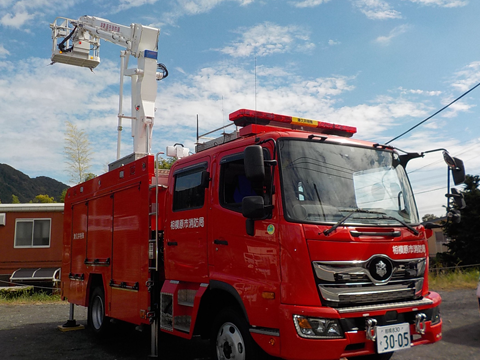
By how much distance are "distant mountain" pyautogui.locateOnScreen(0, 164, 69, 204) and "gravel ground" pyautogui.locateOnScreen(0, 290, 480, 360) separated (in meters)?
114

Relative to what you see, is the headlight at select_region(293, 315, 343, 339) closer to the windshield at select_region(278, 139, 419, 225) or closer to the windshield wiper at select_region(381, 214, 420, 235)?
the windshield at select_region(278, 139, 419, 225)

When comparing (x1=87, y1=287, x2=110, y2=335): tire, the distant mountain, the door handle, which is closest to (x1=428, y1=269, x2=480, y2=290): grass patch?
(x1=87, y1=287, x2=110, y2=335): tire

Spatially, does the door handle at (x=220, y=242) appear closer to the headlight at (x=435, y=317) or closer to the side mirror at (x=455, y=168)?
the headlight at (x=435, y=317)

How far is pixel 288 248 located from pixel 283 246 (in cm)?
6

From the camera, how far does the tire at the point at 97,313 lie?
7.58 m

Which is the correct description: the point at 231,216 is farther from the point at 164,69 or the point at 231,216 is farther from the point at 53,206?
the point at 53,206

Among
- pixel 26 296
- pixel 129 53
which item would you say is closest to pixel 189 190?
pixel 129 53

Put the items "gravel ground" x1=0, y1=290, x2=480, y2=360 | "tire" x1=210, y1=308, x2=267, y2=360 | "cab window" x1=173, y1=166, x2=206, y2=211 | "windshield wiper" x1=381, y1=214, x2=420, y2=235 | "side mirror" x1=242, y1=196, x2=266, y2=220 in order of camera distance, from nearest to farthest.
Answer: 1. "side mirror" x1=242, y1=196, x2=266, y2=220
2. "tire" x1=210, y1=308, x2=267, y2=360
3. "windshield wiper" x1=381, y1=214, x2=420, y2=235
4. "cab window" x1=173, y1=166, x2=206, y2=211
5. "gravel ground" x1=0, y1=290, x2=480, y2=360

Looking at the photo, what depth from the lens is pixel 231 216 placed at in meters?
4.75

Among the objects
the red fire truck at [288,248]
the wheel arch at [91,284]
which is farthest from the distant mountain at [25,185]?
the red fire truck at [288,248]

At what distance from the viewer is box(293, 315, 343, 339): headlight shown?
3859mm

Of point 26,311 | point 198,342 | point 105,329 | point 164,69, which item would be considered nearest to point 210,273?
point 198,342

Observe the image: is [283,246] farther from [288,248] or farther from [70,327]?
[70,327]

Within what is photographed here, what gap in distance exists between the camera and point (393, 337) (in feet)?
13.4
